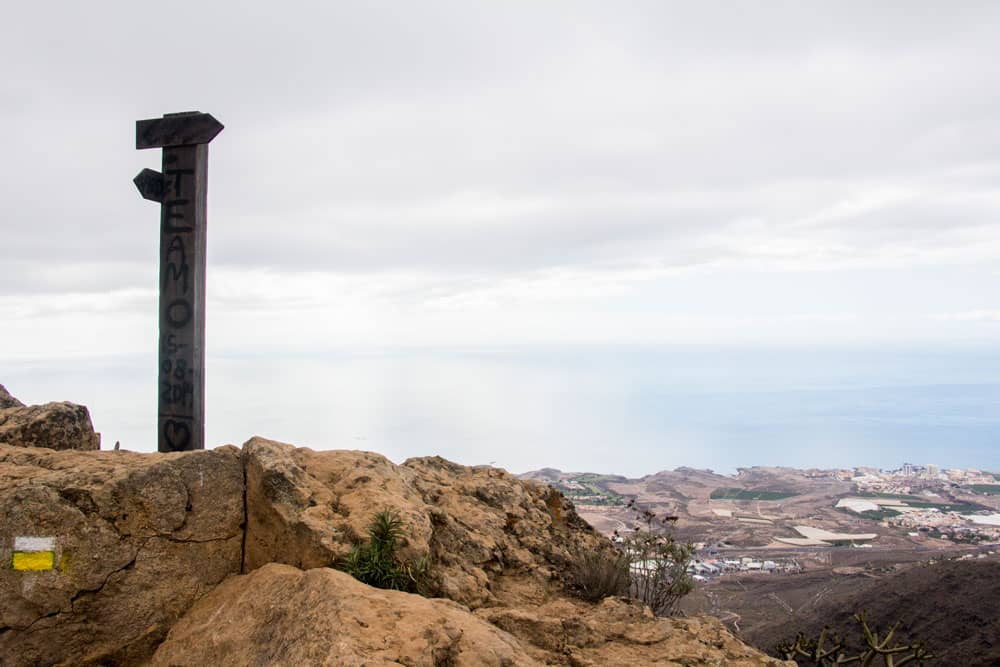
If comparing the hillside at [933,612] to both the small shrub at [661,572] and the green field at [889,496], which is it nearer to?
the small shrub at [661,572]

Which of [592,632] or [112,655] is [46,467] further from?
[592,632]

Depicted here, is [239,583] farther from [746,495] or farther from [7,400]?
[746,495]

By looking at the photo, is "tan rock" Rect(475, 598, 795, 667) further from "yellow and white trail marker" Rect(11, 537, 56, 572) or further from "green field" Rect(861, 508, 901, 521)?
"green field" Rect(861, 508, 901, 521)

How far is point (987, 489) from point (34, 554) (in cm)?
7426

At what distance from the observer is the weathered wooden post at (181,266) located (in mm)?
7570

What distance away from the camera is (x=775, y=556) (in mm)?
36594

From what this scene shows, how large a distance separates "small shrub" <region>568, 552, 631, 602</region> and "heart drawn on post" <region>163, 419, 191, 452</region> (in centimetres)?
425

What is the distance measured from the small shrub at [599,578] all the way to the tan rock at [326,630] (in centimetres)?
180

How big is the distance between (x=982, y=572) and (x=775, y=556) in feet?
48.3

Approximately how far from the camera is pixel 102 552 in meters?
5.21

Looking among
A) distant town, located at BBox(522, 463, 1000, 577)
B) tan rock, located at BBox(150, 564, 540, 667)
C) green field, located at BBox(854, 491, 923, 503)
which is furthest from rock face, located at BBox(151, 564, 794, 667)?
green field, located at BBox(854, 491, 923, 503)

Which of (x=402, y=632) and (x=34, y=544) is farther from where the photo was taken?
(x=34, y=544)

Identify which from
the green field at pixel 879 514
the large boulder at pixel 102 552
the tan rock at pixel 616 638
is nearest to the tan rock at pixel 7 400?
the large boulder at pixel 102 552

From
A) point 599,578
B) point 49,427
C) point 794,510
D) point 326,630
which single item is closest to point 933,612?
point 599,578
